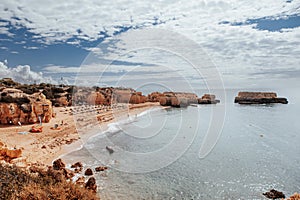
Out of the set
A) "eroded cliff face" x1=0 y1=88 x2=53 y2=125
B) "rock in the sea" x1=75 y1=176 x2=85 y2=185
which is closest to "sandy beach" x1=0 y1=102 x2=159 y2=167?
"eroded cliff face" x1=0 y1=88 x2=53 y2=125

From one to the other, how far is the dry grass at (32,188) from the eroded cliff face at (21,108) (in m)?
11.7

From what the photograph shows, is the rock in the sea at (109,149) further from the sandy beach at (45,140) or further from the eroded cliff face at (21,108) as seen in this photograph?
the eroded cliff face at (21,108)

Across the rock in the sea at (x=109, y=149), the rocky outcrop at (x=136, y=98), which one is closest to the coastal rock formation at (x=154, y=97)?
the rocky outcrop at (x=136, y=98)

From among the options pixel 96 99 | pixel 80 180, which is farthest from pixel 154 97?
pixel 80 180

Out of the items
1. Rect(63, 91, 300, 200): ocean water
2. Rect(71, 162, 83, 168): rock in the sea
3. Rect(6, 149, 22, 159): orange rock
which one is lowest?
Rect(63, 91, 300, 200): ocean water

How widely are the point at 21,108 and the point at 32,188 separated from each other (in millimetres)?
14114

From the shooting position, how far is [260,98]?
3137 inches

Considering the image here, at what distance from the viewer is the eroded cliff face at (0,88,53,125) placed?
17.7m

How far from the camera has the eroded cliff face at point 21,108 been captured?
17691 mm

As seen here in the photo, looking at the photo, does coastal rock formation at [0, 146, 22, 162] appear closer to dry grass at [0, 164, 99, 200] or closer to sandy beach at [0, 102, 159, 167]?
sandy beach at [0, 102, 159, 167]

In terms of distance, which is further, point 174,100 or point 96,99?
point 174,100

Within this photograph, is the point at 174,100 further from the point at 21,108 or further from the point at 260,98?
the point at 21,108

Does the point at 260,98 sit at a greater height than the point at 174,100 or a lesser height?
greater

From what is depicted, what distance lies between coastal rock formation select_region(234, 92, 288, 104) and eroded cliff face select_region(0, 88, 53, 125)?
77.6m
